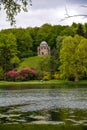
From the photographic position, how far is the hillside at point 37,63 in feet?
448

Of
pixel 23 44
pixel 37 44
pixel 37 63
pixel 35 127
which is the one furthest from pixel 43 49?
pixel 35 127

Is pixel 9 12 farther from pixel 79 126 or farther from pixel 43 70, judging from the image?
pixel 43 70

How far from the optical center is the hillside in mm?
136625

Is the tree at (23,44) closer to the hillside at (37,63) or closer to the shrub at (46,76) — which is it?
the hillside at (37,63)

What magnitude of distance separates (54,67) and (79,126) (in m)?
106

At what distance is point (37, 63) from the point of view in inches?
5866

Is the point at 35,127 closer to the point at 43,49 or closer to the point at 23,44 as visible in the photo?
the point at 23,44

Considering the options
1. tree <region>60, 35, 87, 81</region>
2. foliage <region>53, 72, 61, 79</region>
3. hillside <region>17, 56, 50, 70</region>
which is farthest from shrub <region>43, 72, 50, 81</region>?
hillside <region>17, 56, 50, 70</region>

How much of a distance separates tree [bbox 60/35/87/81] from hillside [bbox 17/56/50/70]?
1798 centimetres

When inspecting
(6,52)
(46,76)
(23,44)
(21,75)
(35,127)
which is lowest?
(46,76)

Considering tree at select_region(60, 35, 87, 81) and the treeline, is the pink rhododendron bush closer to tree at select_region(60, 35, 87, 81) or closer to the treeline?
the treeline

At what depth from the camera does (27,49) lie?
579 ft

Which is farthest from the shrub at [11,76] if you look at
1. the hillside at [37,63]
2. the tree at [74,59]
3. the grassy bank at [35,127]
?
the grassy bank at [35,127]

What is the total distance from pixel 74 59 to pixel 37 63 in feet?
112
